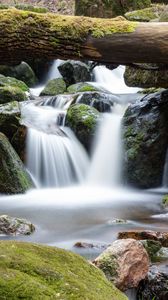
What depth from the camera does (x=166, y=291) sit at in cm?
365

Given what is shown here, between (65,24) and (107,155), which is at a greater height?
(65,24)

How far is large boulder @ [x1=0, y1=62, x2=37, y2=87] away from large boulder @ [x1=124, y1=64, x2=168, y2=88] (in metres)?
7.95

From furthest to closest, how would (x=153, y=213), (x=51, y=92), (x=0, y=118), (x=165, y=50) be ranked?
(x=51, y=92) → (x=0, y=118) → (x=153, y=213) → (x=165, y=50)

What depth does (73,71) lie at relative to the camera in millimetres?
15586

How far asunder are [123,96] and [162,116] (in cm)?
288

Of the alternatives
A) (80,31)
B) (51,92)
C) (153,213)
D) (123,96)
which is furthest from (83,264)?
(51,92)

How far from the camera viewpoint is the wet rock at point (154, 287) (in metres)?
3.64

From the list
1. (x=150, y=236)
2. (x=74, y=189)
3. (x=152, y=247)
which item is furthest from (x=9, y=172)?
(x=152, y=247)

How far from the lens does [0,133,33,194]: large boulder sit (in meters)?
8.17

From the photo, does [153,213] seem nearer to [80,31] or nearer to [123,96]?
[80,31]

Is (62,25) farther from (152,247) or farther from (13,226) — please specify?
(152,247)

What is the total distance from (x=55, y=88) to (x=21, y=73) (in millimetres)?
2083

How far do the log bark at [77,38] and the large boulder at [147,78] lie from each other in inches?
109

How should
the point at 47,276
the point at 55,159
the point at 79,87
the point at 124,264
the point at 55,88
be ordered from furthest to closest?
the point at 55,88 < the point at 79,87 < the point at 55,159 < the point at 124,264 < the point at 47,276
